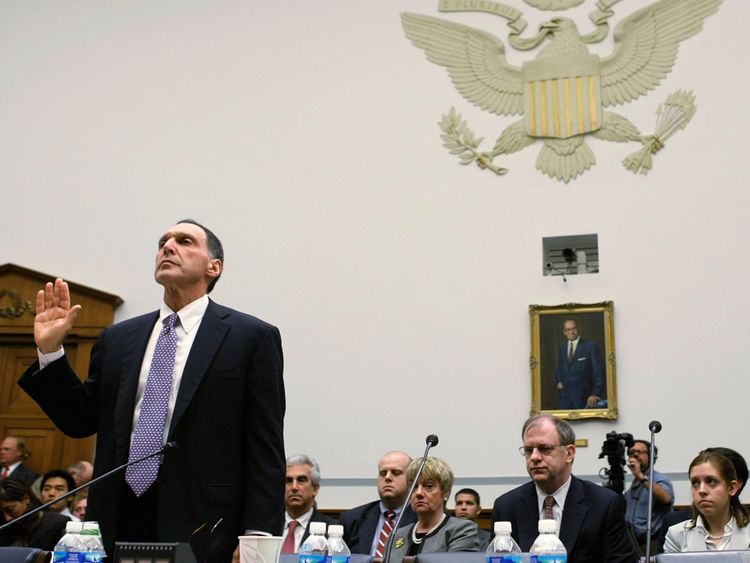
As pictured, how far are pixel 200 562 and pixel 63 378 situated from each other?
61cm

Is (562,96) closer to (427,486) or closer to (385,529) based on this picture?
(385,529)

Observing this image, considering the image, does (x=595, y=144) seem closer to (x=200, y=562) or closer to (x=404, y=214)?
(x=404, y=214)

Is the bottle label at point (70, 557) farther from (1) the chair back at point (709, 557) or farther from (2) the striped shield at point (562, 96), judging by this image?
(2) the striped shield at point (562, 96)

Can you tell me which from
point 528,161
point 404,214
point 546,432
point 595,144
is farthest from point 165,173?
point 546,432

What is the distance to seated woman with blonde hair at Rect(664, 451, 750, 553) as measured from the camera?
392cm

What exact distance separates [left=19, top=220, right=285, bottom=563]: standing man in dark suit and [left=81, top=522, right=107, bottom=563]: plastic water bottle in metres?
0.24

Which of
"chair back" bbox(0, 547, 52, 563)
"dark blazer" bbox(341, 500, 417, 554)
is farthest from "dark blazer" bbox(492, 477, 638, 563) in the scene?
"chair back" bbox(0, 547, 52, 563)

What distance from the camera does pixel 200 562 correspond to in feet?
7.89

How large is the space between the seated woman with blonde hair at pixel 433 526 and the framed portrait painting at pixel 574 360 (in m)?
2.82

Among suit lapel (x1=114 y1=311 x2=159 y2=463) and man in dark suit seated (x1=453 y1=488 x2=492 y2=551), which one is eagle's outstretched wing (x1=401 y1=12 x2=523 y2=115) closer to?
man in dark suit seated (x1=453 y1=488 x2=492 y2=551)

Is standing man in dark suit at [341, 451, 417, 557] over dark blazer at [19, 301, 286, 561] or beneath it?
beneath

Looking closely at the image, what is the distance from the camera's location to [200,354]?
261 cm

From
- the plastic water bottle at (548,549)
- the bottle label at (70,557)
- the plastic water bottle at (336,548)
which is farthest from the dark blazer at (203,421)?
the plastic water bottle at (548,549)

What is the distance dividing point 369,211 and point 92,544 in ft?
20.5
